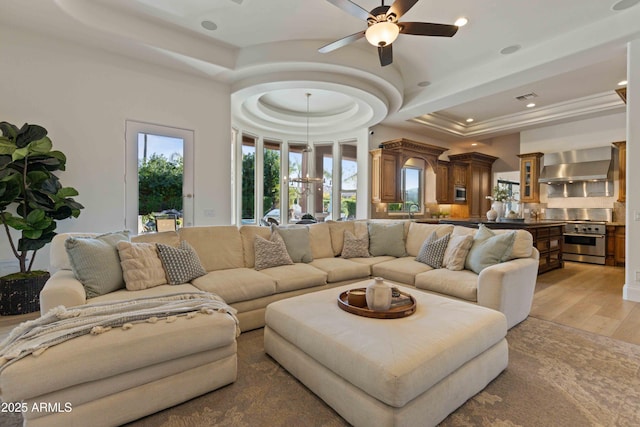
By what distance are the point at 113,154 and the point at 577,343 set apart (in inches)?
220

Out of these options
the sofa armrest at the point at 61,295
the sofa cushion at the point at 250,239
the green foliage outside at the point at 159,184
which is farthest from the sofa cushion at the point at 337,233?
the sofa armrest at the point at 61,295

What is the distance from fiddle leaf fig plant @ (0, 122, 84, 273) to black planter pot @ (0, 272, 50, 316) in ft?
0.72

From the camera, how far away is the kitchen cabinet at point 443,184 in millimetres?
8031

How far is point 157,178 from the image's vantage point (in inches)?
173

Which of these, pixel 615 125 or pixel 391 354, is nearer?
pixel 391 354

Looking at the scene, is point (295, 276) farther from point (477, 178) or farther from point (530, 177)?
point (477, 178)

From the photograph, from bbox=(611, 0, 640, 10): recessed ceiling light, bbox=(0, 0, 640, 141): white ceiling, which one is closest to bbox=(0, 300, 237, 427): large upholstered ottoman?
bbox=(0, 0, 640, 141): white ceiling

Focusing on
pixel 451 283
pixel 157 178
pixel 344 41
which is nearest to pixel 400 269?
pixel 451 283

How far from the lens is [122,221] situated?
412 cm

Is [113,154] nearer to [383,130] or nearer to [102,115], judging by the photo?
[102,115]

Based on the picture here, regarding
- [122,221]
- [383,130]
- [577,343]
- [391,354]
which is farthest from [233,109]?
[577,343]

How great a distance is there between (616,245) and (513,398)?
6.35 metres

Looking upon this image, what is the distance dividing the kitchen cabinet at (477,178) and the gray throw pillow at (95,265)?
828 centimetres

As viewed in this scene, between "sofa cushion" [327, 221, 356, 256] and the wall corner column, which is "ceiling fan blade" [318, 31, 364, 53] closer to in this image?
"sofa cushion" [327, 221, 356, 256]
